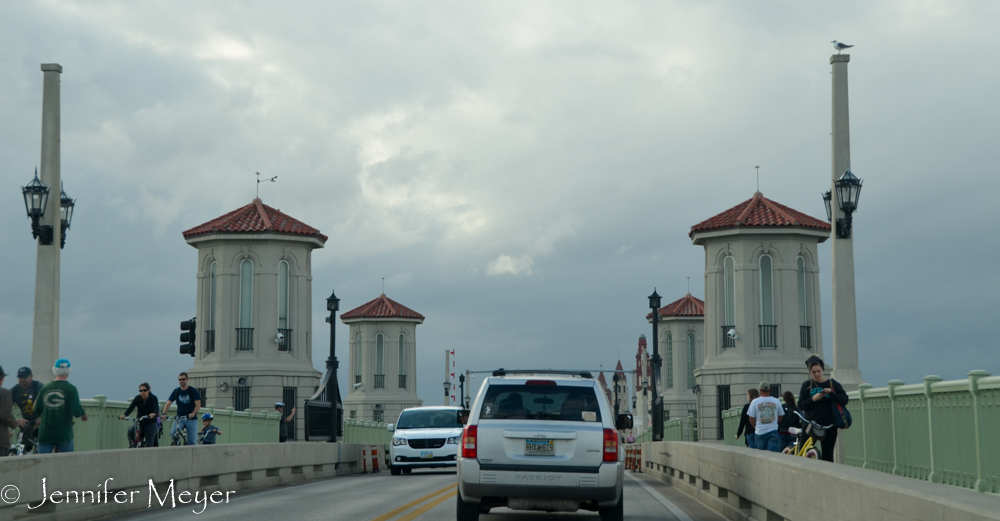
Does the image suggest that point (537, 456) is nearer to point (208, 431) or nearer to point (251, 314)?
point (208, 431)

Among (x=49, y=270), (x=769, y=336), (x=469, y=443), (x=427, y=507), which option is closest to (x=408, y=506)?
(x=427, y=507)

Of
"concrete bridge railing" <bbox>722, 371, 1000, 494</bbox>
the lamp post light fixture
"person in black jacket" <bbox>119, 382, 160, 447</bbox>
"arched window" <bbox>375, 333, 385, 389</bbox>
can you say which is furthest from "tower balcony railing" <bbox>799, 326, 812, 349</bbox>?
"arched window" <bbox>375, 333, 385, 389</bbox>

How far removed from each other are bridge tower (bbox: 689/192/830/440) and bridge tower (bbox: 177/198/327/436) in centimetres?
1727

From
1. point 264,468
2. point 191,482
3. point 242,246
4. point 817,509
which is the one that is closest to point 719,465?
point 817,509

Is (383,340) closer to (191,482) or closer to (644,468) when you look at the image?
(644,468)

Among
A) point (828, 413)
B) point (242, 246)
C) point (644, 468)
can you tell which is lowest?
point (644, 468)

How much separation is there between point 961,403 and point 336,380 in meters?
28.5

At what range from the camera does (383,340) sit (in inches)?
2795

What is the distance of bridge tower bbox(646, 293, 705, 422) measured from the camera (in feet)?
219

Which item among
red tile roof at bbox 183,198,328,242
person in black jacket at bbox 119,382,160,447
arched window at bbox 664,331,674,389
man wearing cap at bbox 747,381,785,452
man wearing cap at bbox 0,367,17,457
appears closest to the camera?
man wearing cap at bbox 0,367,17,457

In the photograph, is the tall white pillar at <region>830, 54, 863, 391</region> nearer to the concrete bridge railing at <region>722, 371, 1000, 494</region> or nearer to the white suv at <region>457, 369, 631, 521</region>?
the concrete bridge railing at <region>722, 371, 1000, 494</region>

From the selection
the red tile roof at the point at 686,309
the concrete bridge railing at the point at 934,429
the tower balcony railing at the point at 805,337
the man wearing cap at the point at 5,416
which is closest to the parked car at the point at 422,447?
the concrete bridge railing at the point at 934,429

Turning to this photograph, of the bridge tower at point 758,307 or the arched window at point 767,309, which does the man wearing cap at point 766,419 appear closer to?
the bridge tower at point 758,307

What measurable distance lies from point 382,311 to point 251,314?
79.3 feet
